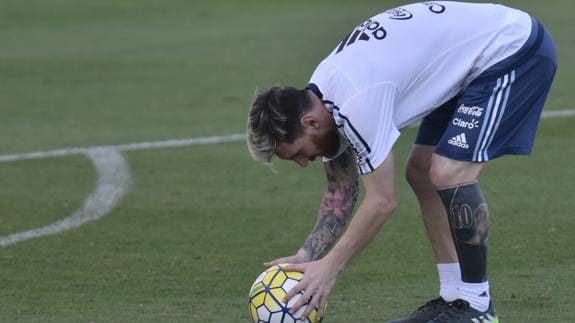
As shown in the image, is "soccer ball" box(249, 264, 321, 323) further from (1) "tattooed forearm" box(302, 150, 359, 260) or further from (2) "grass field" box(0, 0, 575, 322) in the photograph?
(2) "grass field" box(0, 0, 575, 322)

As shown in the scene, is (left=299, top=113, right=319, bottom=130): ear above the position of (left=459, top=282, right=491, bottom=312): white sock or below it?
above

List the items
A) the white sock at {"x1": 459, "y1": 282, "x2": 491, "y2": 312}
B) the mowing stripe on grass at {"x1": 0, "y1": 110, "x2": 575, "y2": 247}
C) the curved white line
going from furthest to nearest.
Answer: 1. the mowing stripe on grass at {"x1": 0, "y1": 110, "x2": 575, "y2": 247}
2. the curved white line
3. the white sock at {"x1": 459, "y1": 282, "x2": 491, "y2": 312}

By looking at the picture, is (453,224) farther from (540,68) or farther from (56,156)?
(56,156)

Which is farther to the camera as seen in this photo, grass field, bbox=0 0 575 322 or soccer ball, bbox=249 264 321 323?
grass field, bbox=0 0 575 322

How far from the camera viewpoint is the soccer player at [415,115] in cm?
593

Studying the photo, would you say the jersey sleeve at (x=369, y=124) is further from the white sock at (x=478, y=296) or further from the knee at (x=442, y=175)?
the white sock at (x=478, y=296)

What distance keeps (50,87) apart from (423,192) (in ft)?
31.6

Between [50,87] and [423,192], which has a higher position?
[423,192]

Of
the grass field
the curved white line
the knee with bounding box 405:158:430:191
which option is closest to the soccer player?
the knee with bounding box 405:158:430:191

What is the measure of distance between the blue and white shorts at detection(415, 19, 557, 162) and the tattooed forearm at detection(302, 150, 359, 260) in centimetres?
57

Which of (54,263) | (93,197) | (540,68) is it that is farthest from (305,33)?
(540,68)

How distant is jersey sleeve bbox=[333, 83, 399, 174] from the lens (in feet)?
19.1

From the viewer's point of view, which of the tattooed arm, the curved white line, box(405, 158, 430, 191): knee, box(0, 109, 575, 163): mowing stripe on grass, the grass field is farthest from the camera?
box(0, 109, 575, 163): mowing stripe on grass

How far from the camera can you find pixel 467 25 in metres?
6.30
